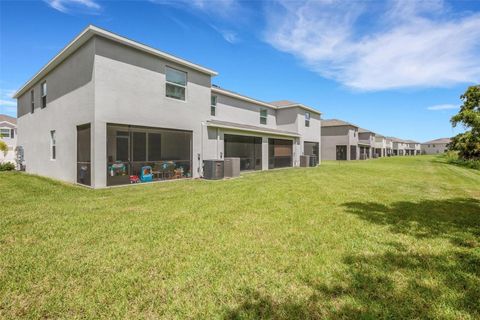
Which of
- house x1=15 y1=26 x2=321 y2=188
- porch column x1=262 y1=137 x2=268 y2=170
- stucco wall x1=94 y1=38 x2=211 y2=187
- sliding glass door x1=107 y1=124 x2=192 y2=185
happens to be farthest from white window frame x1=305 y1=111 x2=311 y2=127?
stucco wall x1=94 y1=38 x2=211 y2=187

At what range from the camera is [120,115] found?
11.0 m

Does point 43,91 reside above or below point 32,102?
above

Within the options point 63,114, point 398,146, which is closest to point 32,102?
point 63,114

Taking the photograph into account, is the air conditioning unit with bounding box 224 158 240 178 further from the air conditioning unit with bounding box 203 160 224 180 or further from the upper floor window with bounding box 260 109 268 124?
the upper floor window with bounding box 260 109 268 124

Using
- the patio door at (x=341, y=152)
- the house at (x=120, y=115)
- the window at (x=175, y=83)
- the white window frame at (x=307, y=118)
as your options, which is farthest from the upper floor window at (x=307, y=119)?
Result: the patio door at (x=341, y=152)

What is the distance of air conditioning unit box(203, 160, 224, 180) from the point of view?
13.8 metres

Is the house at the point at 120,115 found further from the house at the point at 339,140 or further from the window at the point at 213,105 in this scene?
the house at the point at 339,140

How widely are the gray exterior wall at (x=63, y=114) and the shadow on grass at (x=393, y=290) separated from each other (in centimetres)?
1115

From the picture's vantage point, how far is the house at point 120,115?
1055cm

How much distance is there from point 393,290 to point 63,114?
16.2 meters

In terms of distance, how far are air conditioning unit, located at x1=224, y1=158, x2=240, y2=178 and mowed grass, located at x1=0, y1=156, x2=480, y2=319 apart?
7.75 metres

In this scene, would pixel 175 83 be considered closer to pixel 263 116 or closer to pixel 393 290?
pixel 263 116

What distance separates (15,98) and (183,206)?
23.6 m

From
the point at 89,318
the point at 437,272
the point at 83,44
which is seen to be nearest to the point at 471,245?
the point at 437,272
